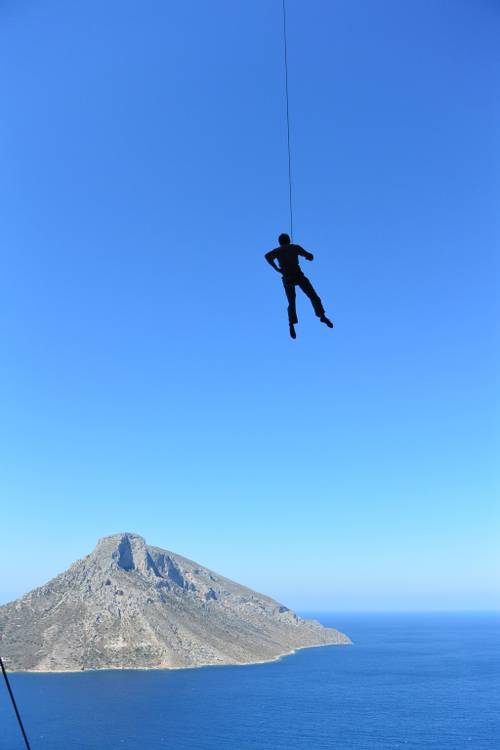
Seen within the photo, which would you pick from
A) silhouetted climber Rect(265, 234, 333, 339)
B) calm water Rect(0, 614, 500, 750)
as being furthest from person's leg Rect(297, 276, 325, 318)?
calm water Rect(0, 614, 500, 750)

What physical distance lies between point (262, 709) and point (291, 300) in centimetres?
13570

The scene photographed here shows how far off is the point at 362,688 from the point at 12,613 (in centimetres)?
13175

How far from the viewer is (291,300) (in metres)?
13.1

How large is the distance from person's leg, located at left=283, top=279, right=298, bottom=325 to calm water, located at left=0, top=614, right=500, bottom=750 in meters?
103

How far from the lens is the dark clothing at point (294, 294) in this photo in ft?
41.9

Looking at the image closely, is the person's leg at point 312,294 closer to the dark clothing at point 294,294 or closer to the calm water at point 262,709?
the dark clothing at point 294,294

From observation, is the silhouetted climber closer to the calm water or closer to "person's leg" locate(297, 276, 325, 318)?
"person's leg" locate(297, 276, 325, 318)

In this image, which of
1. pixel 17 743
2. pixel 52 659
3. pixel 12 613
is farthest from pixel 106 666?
pixel 17 743

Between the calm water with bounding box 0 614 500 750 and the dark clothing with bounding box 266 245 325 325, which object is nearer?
the dark clothing with bounding box 266 245 325 325

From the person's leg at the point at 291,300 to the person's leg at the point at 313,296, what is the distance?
229 millimetres

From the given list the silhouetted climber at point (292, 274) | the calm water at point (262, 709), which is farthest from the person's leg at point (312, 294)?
the calm water at point (262, 709)

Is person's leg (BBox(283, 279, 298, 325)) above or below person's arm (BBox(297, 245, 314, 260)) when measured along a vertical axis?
below

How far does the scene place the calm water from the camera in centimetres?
9688

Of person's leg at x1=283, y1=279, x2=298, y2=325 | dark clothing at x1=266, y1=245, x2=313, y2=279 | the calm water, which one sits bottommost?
the calm water
